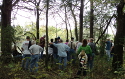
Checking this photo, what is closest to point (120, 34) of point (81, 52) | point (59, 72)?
point (81, 52)

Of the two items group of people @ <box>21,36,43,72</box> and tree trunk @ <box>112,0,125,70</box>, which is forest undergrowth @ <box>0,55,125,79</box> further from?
tree trunk @ <box>112,0,125,70</box>

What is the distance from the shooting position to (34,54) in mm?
6461

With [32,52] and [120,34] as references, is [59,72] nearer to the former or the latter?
[32,52]

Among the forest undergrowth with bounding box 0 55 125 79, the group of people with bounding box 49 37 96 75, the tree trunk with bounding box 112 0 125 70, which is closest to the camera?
the forest undergrowth with bounding box 0 55 125 79

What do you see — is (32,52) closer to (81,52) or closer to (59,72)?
(59,72)

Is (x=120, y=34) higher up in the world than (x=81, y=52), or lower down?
higher up

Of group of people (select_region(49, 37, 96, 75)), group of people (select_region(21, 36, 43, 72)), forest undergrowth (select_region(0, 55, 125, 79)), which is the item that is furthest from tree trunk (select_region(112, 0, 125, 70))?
group of people (select_region(21, 36, 43, 72))

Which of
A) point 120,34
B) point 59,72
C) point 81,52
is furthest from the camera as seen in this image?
point 59,72

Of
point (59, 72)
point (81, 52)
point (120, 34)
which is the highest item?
point (120, 34)

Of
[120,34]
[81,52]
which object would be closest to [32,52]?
[81,52]

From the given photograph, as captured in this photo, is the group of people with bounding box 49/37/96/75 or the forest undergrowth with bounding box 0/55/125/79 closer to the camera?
the forest undergrowth with bounding box 0/55/125/79

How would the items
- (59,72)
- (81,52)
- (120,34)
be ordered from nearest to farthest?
(120,34) → (81,52) → (59,72)

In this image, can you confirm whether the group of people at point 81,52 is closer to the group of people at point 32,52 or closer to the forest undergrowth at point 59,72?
the forest undergrowth at point 59,72

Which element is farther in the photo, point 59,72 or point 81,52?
point 59,72
